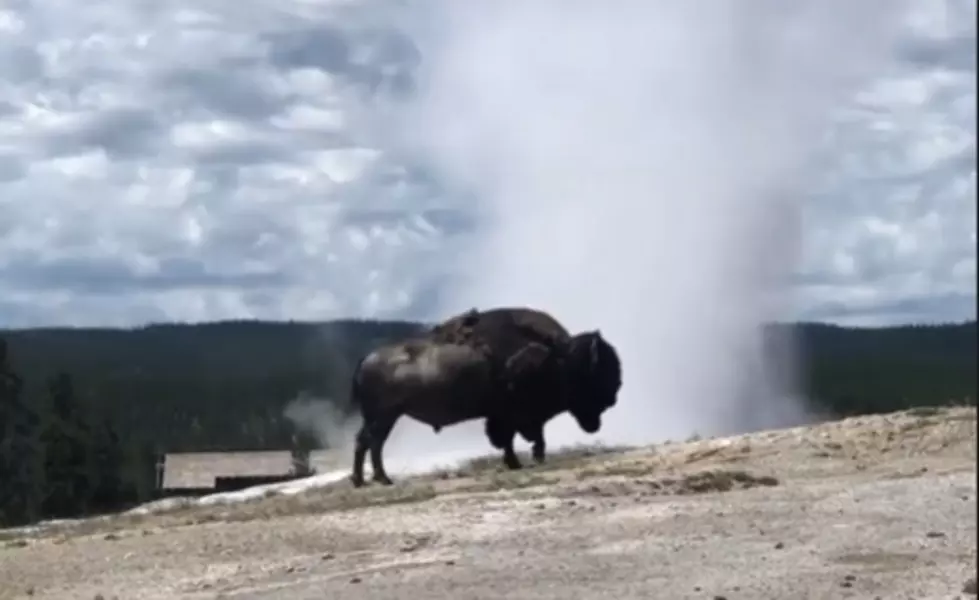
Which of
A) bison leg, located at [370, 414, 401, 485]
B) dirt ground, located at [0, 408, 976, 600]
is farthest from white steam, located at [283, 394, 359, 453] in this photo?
dirt ground, located at [0, 408, 976, 600]

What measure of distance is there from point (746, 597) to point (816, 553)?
1.68 meters

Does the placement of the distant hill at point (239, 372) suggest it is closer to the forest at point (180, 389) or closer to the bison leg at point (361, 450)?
the forest at point (180, 389)

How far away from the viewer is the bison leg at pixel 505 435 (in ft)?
82.8

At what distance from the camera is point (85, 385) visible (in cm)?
7894

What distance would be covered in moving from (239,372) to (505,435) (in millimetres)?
67856

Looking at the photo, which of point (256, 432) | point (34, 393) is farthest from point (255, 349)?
point (34, 393)

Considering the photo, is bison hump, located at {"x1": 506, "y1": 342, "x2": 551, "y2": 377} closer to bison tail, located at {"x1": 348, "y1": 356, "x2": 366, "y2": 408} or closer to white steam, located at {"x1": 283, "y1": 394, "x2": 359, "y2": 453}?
bison tail, located at {"x1": 348, "y1": 356, "x2": 366, "y2": 408}

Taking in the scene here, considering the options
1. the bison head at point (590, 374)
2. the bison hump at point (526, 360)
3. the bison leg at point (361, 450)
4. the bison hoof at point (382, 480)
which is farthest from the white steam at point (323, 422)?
the bison hoof at point (382, 480)

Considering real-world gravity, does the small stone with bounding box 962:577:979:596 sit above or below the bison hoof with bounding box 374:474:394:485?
below

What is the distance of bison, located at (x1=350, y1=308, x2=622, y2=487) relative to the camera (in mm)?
24578

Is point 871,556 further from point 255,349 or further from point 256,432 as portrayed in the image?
point 255,349

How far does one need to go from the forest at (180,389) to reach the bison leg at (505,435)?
2201mm

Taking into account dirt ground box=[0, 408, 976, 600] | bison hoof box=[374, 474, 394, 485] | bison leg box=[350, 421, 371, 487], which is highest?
bison leg box=[350, 421, 371, 487]

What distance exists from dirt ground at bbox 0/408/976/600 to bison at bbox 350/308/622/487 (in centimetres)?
259
